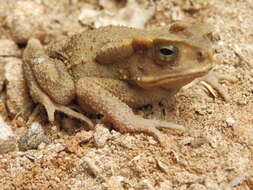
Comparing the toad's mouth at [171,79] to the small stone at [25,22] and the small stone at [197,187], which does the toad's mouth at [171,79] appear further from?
the small stone at [25,22]

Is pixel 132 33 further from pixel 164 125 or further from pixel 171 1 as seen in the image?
pixel 171 1

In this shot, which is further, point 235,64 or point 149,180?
point 235,64

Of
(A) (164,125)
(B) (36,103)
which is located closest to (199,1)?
(A) (164,125)

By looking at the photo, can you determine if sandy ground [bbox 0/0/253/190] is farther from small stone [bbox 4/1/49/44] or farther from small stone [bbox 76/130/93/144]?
small stone [bbox 4/1/49/44]

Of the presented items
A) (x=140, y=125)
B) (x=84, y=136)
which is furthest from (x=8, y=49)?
(x=140, y=125)

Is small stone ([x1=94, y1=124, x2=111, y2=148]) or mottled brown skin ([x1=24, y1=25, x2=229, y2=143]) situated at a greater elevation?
mottled brown skin ([x1=24, y1=25, x2=229, y2=143])

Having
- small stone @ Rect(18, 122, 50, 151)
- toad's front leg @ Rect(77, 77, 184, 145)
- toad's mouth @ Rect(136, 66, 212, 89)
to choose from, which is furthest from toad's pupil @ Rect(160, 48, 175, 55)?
small stone @ Rect(18, 122, 50, 151)

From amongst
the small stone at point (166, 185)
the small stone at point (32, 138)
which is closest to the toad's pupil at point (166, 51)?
the small stone at point (166, 185)
